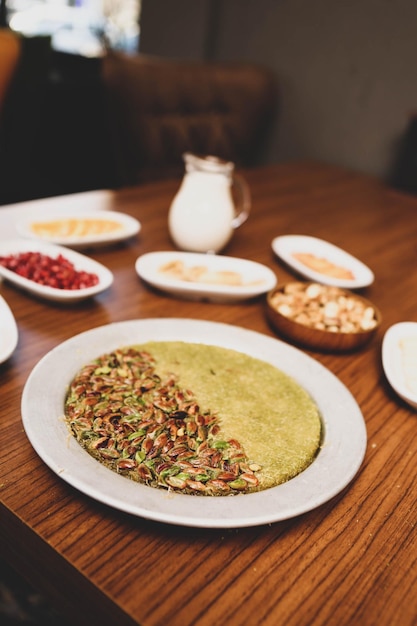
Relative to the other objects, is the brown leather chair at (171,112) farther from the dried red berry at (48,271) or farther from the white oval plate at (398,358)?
the white oval plate at (398,358)

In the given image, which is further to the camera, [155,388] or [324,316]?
[324,316]

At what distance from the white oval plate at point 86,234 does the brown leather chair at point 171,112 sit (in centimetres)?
105

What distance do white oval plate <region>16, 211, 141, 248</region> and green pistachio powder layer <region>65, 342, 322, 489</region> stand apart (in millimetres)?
471

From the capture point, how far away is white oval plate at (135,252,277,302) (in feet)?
3.98

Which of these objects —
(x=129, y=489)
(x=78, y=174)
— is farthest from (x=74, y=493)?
(x=78, y=174)

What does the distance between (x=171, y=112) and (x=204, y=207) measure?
56.1 inches

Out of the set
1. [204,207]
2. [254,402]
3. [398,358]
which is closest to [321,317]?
[398,358]

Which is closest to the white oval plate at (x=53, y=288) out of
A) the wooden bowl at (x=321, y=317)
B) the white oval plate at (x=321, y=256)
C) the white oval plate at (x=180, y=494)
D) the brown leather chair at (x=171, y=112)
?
the white oval plate at (x=180, y=494)

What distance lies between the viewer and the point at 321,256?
5.18 feet

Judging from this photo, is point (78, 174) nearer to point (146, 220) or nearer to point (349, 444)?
point (146, 220)

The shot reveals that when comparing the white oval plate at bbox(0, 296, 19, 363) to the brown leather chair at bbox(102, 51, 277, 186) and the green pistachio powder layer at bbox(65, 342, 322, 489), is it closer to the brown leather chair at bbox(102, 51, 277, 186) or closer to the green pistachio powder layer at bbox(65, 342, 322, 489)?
the green pistachio powder layer at bbox(65, 342, 322, 489)

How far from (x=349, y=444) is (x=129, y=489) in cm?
34

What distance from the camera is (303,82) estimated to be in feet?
11.8

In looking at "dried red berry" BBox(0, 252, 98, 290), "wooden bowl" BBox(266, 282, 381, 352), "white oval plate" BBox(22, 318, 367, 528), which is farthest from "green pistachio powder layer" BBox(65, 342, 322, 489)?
"dried red berry" BBox(0, 252, 98, 290)
